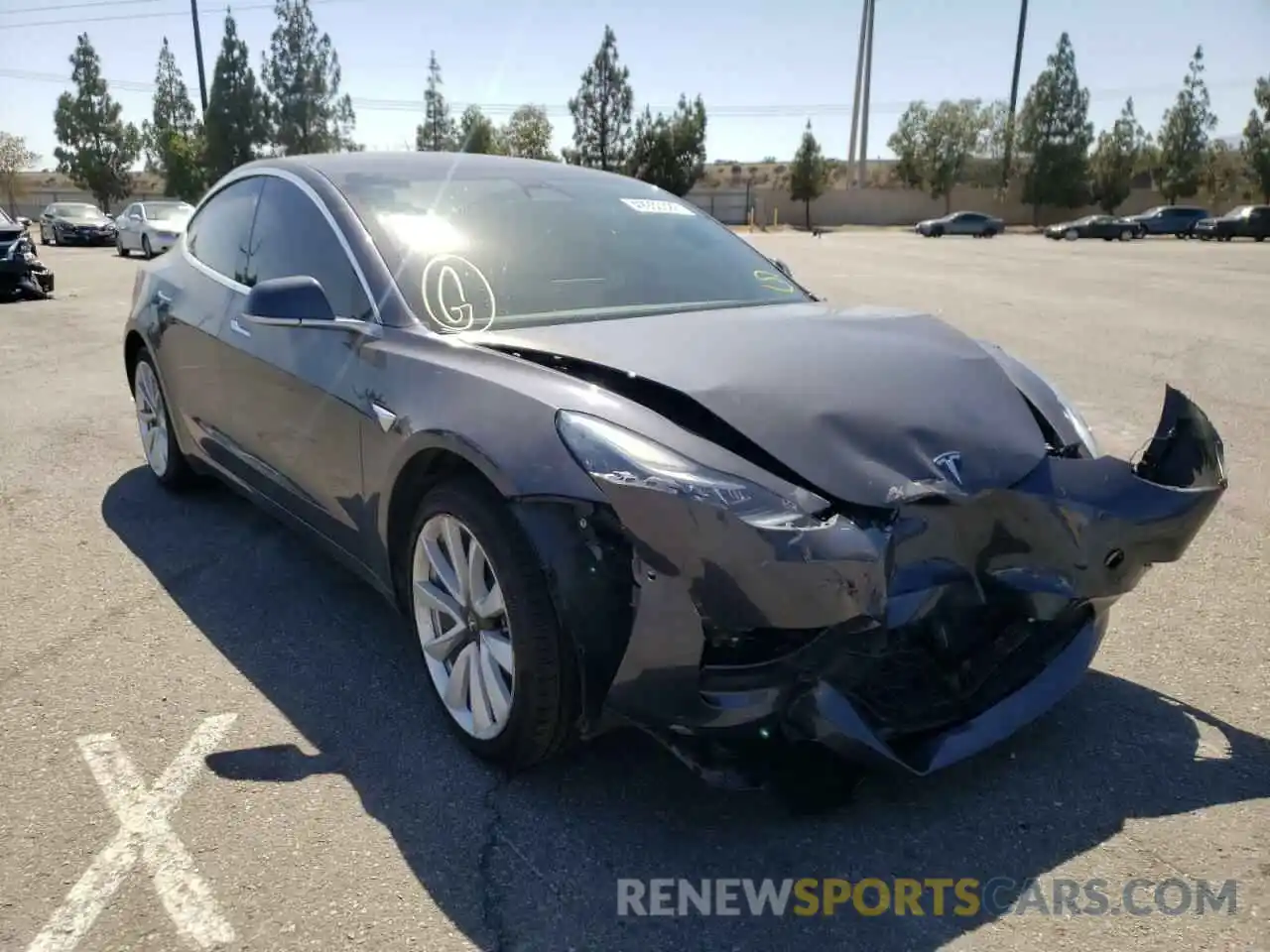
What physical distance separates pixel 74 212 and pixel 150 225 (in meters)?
10.2

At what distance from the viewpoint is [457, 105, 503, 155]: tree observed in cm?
6322

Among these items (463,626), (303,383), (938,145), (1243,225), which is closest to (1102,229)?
(1243,225)

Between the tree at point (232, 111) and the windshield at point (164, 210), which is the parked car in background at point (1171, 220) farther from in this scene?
the tree at point (232, 111)

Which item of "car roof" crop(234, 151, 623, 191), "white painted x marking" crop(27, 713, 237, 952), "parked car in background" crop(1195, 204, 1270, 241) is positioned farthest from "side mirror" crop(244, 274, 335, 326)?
"parked car in background" crop(1195, 204, 1270, 241)

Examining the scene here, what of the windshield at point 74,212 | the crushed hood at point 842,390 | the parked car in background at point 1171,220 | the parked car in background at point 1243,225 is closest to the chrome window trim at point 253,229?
the crushed hood at point 842,390

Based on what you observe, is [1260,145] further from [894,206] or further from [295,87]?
[295,87]

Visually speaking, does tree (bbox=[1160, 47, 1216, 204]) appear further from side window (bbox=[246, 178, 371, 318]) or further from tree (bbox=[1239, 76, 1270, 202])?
side window (bbox=[246, 178, 371, 318])

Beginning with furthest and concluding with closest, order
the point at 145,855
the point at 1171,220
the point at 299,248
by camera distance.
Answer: the point at 1171,220 < the point at 299,248 < the point at 145,855

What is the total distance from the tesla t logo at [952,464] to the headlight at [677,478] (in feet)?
1.19

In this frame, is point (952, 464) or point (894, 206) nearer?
point (952, 464)

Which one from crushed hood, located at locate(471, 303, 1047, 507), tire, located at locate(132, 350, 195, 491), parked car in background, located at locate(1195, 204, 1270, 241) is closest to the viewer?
crushed hood, located at locate(471, 303, 1047, 507)

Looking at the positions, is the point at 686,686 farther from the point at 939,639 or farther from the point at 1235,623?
the point at 1235,623

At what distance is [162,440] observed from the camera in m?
5.19

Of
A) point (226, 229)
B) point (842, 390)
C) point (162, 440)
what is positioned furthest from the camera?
point (162, 440)
